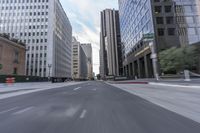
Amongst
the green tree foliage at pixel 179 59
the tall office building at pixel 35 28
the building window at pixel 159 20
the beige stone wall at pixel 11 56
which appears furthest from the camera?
the tall office building at pixel 35 28

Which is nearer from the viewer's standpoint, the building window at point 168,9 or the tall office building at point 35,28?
the building window at point 168,9

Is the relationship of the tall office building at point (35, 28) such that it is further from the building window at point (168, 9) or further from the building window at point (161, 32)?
the building window at point (168, 9)

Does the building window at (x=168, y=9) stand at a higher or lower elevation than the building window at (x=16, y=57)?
higher

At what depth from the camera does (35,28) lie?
276 feet

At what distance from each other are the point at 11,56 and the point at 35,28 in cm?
4135

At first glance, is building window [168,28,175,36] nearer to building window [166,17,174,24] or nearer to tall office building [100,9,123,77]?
building window [166,17,174,24]

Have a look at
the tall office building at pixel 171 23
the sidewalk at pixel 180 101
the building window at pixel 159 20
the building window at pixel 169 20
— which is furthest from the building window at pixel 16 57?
the building window at pixel 169 20

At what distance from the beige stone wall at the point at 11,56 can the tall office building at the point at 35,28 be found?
27.0 m

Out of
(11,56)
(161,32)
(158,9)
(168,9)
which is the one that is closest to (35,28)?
(11,56)

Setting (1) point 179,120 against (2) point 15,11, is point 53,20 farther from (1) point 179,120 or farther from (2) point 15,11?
(1) point 179,120

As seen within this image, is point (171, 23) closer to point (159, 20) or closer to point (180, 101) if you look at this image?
point (159, 20)

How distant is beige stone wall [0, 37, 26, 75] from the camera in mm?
43750

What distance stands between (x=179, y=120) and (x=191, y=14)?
2171 inches

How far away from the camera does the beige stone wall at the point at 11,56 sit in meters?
43.8
